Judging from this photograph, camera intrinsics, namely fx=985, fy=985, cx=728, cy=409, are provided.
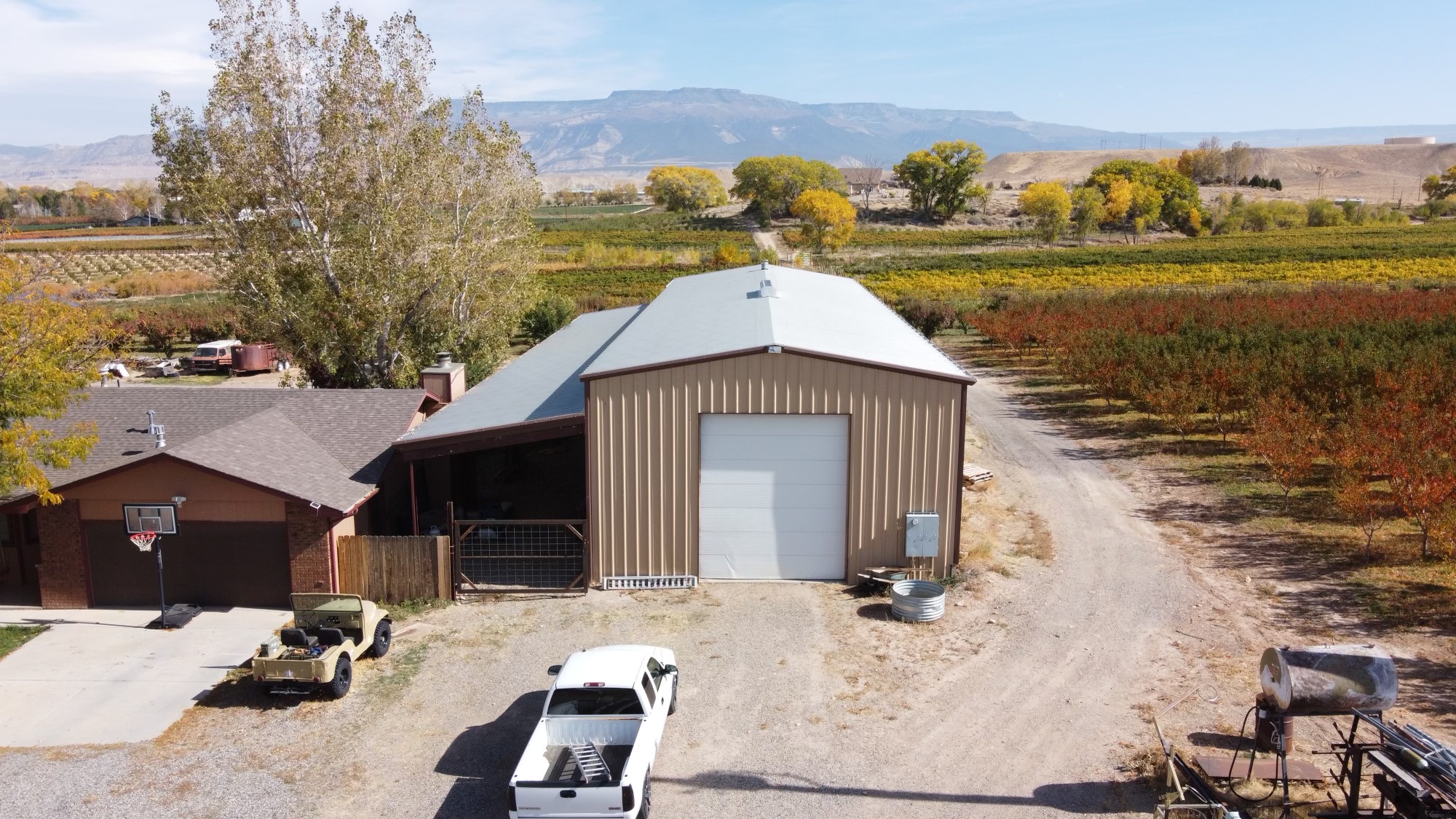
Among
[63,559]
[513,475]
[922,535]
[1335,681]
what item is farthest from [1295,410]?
[63,559]

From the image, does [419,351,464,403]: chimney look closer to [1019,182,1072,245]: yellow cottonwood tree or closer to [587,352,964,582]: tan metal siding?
[587,352,964,582]: tan metal siding

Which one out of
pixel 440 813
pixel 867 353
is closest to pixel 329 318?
pixel 867 353

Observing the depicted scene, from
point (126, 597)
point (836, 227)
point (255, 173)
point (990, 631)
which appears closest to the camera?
point (990, 631)

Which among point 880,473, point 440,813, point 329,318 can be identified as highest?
point 329,318

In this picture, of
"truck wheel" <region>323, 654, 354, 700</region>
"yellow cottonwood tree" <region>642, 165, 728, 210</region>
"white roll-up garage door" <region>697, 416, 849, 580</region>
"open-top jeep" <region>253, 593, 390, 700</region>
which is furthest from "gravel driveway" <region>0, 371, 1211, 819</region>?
"yellow cottonwood tree" <region>642, 165, 728, 210</region>

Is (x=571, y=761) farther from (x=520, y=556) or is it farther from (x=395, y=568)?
(x=520, y=556)

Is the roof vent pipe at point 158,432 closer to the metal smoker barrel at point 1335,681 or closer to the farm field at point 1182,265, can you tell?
the metal smoker barrel at point 1335,681

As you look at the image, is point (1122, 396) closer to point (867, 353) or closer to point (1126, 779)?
point (867, 353)
